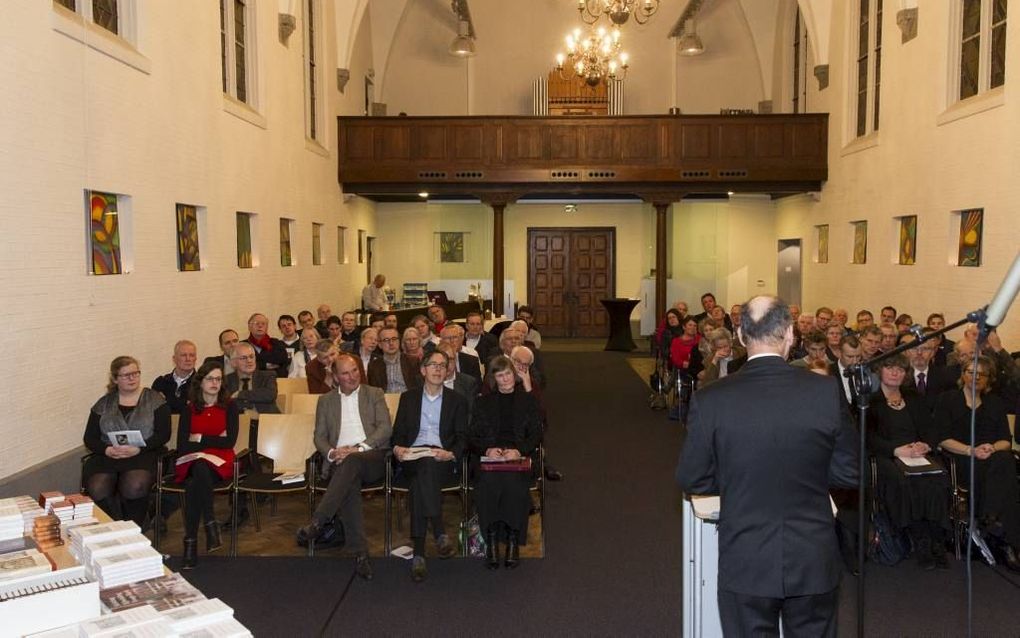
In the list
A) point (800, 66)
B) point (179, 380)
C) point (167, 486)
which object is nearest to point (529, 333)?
point (179, 380)

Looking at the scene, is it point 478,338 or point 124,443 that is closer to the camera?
point 124,443

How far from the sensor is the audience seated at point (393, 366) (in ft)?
26.9

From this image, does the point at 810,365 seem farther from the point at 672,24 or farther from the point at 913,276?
the point at 672,24

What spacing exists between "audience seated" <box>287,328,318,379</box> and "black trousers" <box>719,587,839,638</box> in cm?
650

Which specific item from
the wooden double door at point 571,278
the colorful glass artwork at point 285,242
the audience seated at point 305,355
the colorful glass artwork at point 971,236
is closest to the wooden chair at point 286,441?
the audience seated at point 305,355

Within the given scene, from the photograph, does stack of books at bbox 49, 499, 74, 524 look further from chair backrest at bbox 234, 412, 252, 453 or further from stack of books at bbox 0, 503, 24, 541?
chair backrest at bbox 234, 412, 252, 453

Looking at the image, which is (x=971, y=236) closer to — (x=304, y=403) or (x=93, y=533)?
(x=304, y=403)

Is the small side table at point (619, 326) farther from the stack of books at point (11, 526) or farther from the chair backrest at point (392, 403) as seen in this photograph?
the stack of books at point (11, 526)

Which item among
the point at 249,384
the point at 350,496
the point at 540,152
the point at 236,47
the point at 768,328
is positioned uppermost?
the point at 236,47

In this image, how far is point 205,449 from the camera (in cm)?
634

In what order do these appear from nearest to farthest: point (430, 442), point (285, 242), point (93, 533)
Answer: point (93, 533)
point (430, 442)
point (285, 242)

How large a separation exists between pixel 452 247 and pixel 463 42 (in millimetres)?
4214

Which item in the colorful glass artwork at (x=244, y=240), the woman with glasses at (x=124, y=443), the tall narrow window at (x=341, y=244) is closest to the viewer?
the woman with glasses at (x=124, y=443)

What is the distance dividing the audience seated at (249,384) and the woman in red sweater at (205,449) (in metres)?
1.14
